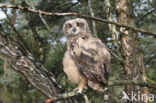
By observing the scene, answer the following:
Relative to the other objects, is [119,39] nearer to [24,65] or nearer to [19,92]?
[24,65]

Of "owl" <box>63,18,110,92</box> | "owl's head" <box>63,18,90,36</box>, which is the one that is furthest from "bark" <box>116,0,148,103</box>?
"owl" <box>63,18,110,92</box>

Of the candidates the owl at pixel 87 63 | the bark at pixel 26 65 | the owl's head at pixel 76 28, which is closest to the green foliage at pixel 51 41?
the owl's head at pixel 76 28

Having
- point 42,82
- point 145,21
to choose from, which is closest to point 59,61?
point 42,82

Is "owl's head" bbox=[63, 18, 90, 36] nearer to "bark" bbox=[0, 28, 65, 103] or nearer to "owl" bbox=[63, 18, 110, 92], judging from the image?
"owl" bbox=[63, 18, 110, 92]

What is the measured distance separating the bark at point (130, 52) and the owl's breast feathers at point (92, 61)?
1000mm

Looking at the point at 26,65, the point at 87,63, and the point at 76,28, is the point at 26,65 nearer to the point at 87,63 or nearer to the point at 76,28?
the point at 87,63

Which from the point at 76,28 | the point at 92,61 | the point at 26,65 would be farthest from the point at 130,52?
the point at 26,65

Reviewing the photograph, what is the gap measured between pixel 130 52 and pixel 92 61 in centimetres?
136

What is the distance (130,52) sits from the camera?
13.8 ft

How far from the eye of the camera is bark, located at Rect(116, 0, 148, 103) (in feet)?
13.5

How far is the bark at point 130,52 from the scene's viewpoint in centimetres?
410

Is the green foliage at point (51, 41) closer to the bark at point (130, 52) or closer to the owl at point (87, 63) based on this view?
the bark at point (130, 52)

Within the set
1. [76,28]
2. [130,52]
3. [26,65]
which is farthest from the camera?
[130,52]

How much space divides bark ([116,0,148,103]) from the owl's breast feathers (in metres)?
1.00
